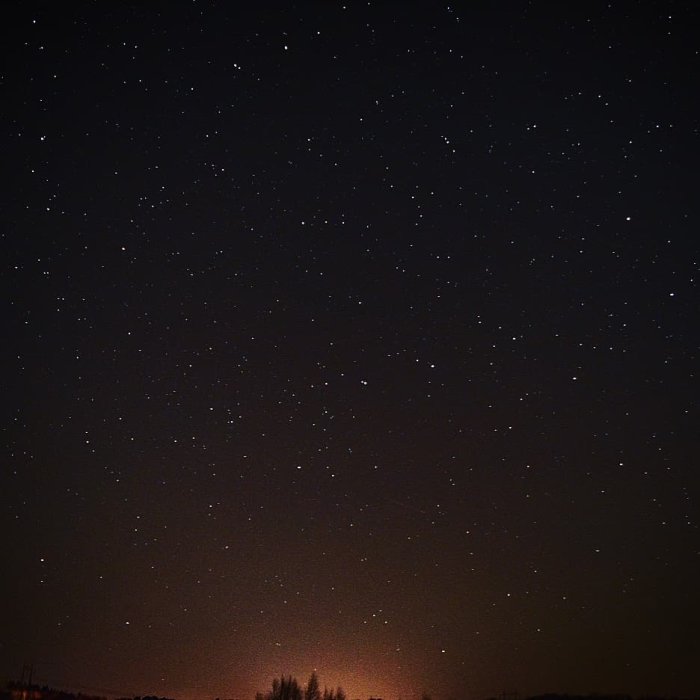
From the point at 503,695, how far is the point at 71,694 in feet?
75.4

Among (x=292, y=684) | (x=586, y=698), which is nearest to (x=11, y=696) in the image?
(x=292, y=684)

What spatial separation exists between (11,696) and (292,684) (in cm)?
1768

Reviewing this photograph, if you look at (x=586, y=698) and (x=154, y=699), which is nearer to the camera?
(x=586, y=698)

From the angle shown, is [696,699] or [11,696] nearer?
[696,699]

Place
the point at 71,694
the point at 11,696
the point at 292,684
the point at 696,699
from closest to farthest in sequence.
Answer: the point at 696,699
the point at 11,696
the point at 71,694
the point at 292,684

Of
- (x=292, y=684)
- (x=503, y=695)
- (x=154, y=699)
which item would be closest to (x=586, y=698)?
(x=503, y=695)

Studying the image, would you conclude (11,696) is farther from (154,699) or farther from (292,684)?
(292,684)

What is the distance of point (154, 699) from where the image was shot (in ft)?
174

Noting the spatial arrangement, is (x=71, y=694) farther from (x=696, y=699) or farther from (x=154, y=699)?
(x=696, y=699)

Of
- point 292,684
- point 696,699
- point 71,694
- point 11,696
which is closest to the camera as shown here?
point 696,699

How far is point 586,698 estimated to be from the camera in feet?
162

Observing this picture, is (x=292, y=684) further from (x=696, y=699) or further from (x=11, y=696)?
(x=696, y=699)

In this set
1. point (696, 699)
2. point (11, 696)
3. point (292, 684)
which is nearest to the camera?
point (696, 699)

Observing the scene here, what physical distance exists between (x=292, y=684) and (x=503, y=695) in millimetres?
15813
